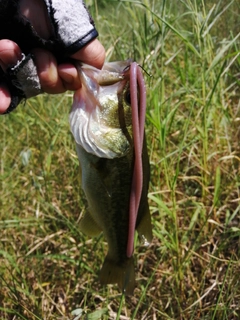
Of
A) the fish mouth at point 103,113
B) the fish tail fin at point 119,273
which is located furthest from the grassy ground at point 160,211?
the fish mouth at point 103,113

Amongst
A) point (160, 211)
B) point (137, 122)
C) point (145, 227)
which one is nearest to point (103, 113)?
point (137, 122)

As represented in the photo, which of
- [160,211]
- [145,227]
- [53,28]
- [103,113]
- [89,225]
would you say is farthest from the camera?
[160,211]

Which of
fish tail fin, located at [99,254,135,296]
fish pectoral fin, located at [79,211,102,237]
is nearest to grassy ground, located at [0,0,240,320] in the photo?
fish tail fin, located at [99,254,135,296]

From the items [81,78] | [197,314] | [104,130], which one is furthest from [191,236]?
[81,78]

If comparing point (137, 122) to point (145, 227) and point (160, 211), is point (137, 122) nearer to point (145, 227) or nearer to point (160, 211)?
point (145, 227)

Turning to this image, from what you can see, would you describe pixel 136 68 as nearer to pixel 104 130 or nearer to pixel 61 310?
pixel 104 130
